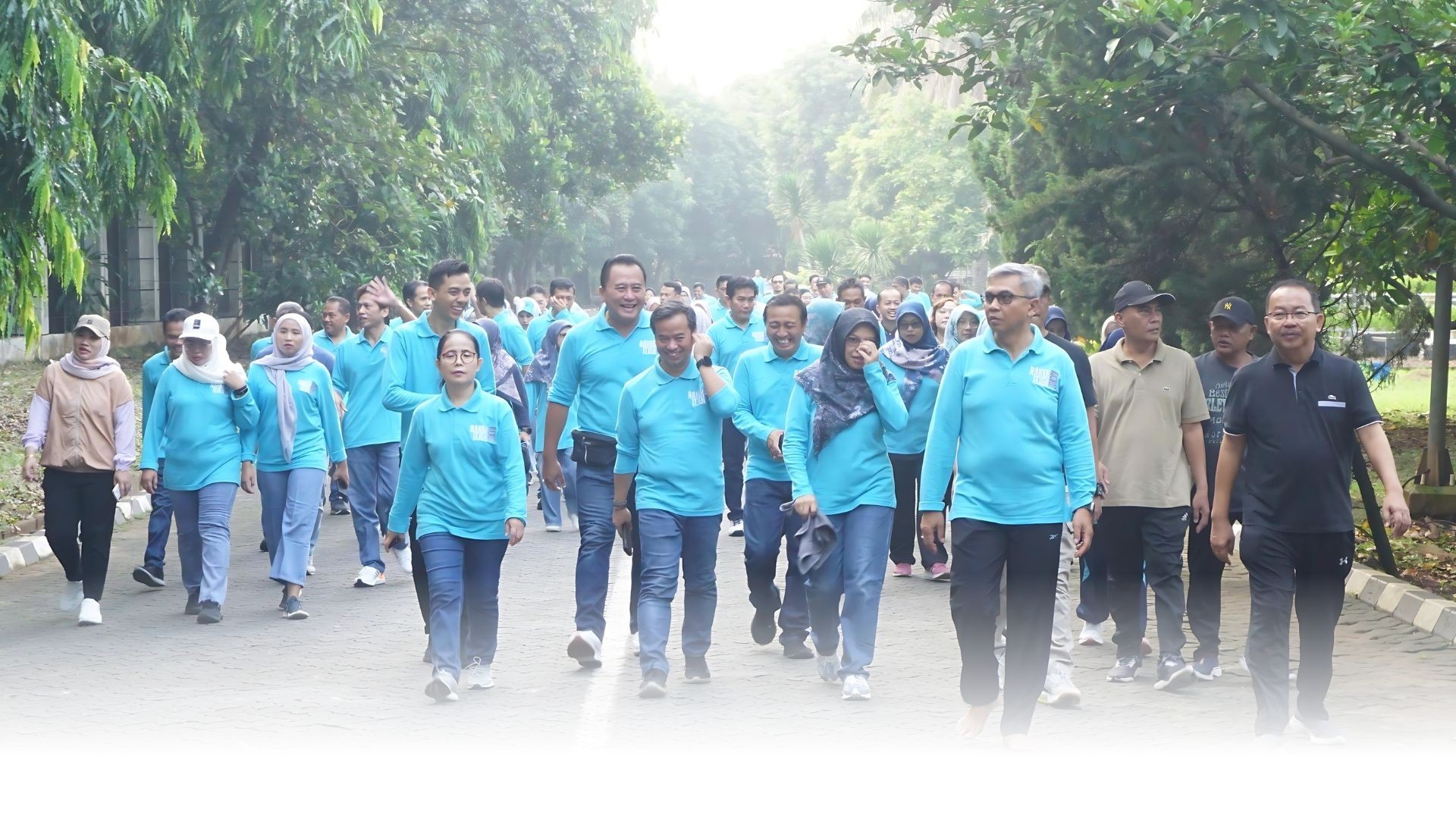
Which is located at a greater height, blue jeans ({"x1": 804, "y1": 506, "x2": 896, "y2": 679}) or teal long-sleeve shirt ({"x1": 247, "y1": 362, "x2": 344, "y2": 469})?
teal long-sleeve shirt ({"x1": 247, "y1": 362, "x2": 344, "y2": 469})

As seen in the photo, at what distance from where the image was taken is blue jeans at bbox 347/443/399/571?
11109 mm

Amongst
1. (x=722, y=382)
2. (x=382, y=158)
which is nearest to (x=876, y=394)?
(x=722, y=382)

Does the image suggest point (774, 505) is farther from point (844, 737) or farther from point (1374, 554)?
point (1374, 554)

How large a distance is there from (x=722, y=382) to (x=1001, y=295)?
174 cm

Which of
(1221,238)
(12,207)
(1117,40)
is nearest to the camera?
(1117,40)

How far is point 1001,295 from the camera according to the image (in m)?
6.52

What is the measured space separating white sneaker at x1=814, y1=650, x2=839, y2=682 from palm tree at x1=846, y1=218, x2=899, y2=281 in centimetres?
5790

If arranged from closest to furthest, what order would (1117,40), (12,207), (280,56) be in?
(1117,40), (12,207), (280,56)

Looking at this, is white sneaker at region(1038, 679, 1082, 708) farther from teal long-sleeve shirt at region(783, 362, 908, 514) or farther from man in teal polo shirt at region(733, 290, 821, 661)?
man in teal polo shirt at region(733, 290, 821, 661)

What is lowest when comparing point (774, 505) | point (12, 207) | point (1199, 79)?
point (774, 505)

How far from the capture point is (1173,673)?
303 inches

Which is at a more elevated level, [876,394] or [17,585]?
[876,394]

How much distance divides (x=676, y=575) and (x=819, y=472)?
31.5 inches

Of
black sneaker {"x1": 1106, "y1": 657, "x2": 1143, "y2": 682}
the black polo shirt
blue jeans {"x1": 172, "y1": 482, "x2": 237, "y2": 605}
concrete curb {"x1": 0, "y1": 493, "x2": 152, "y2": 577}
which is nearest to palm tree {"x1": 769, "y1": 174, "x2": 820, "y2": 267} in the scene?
concrete curb {"x1": 0, "y1": 493, "x2": 152, "y2": 577}
